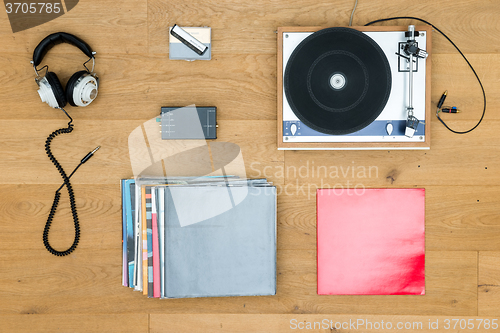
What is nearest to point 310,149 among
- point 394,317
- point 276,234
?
point 276,234

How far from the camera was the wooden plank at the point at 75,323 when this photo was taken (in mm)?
1169

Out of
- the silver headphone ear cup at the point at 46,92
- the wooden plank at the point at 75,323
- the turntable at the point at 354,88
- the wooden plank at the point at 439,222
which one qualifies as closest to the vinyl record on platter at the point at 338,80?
the turntable at the point at 354,88

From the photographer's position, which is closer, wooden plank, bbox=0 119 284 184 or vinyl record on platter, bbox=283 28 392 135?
vinyl record on platter, bbox=283 28 392 135

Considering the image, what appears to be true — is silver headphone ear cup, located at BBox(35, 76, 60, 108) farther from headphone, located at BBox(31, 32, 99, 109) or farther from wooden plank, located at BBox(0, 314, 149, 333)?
wooden plank, located at BBox(0, 314, 149, 333)

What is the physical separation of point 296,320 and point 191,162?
0.69 meters

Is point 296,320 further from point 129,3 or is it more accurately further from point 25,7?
point 25,7

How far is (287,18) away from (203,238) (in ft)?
2.68

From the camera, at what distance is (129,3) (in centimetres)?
114

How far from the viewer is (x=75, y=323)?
46.1 inches

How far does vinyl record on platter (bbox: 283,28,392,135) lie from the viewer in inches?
40.9

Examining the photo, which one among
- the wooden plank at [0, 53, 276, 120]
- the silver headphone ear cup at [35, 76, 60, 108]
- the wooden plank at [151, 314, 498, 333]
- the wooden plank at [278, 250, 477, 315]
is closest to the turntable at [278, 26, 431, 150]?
the wooden plank at [0, 53, 276, 120]

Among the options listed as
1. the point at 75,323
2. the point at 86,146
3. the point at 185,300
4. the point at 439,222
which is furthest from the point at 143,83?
the point at 439,222

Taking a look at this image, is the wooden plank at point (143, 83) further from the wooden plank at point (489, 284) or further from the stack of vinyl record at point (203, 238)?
the wooden plank at point (489, 284)

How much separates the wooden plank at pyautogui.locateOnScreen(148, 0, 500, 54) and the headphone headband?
217 millimetres
